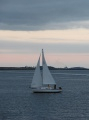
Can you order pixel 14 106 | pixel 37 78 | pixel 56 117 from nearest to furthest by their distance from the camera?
pixel 56 117 → pixel 14 106 → pixel 37 78

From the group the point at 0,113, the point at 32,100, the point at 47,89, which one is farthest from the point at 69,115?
the point at 47,89

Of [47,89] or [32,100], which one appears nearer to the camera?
[32,100]

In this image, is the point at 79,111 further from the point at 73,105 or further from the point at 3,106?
the point at 3,106

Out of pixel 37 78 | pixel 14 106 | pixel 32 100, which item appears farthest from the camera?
pixel 37 78

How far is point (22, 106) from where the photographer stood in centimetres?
7175

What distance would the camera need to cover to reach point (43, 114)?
63562mm

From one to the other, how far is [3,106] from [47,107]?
22.7 feet

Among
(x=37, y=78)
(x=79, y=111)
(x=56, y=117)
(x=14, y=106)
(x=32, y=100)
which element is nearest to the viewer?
(x=56, y=117)

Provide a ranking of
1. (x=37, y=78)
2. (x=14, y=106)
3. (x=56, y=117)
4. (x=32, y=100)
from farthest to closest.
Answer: (x=37, y=78) < (x=32, y=100) < (x=14, y=106) < (x=56, y=117)

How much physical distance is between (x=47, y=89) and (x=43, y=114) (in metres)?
34.0

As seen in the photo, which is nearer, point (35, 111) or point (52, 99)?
point (35, 111)

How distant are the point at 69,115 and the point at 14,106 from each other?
12.5m

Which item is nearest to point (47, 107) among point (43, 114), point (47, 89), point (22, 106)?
point (22, 106)

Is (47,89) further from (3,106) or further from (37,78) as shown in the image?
(3,106)
